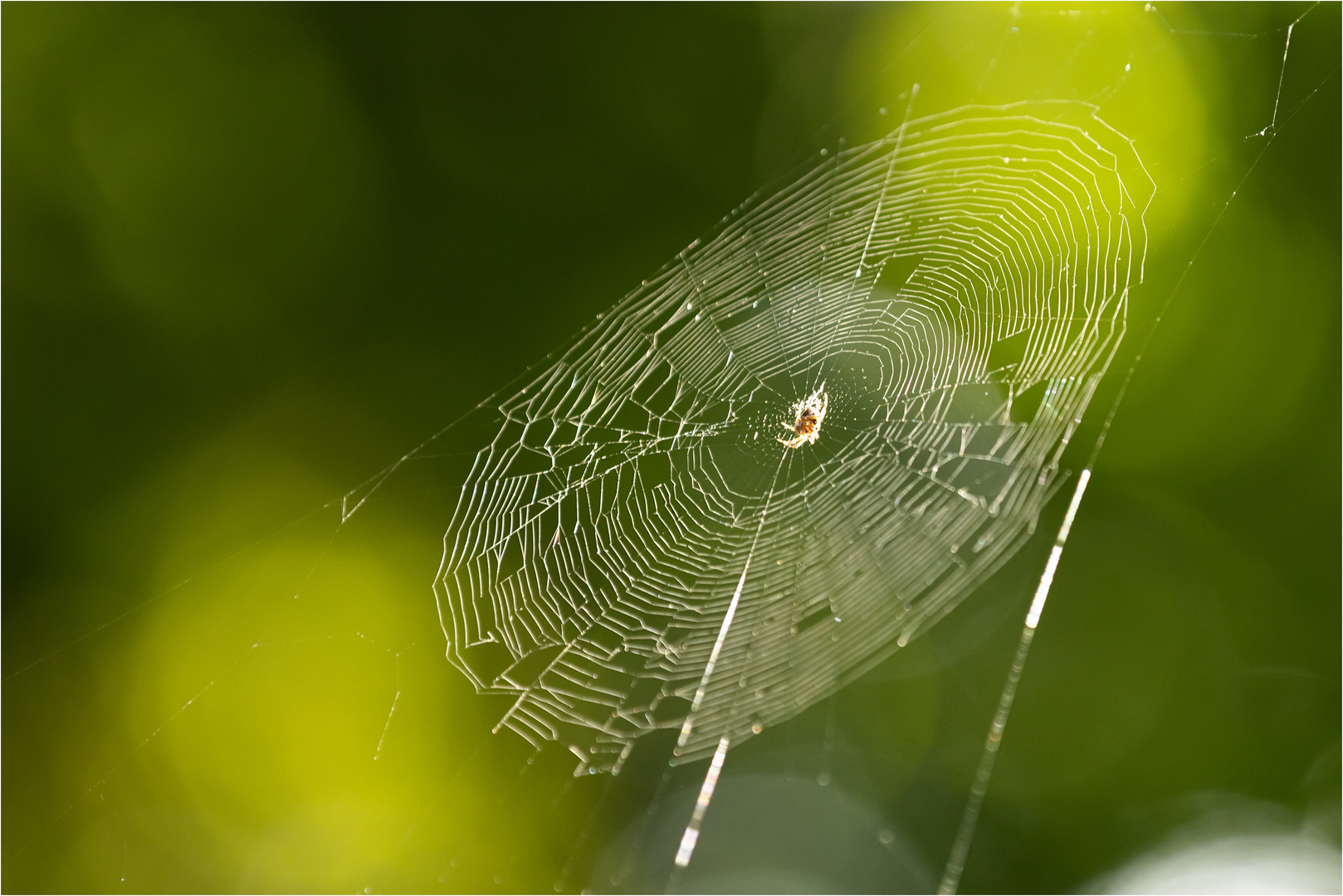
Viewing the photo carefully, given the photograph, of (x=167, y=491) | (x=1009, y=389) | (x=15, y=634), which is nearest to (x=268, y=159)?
(x=167, y=491)

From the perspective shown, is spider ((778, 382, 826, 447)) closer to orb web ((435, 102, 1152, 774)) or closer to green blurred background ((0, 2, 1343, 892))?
orb web ((435, 102, 1152, 774))

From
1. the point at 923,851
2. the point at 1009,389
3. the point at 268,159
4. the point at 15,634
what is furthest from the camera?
the point at 923,851

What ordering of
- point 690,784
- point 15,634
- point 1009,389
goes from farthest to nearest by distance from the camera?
1. point 690,784
2. point 1009,389
3. point 15,634

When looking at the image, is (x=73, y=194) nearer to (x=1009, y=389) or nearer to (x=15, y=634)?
(x=15, y=634)

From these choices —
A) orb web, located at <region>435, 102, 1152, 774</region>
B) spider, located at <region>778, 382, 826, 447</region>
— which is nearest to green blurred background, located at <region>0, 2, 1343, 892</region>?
orb web, located at <region>435, 102, 1152, 774</region>

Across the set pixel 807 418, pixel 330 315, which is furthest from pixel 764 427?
pixel 330 315

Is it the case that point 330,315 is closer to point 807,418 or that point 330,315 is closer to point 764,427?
point 764,427

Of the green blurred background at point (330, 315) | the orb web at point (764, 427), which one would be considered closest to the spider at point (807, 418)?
the orb web at point (764, 427)
